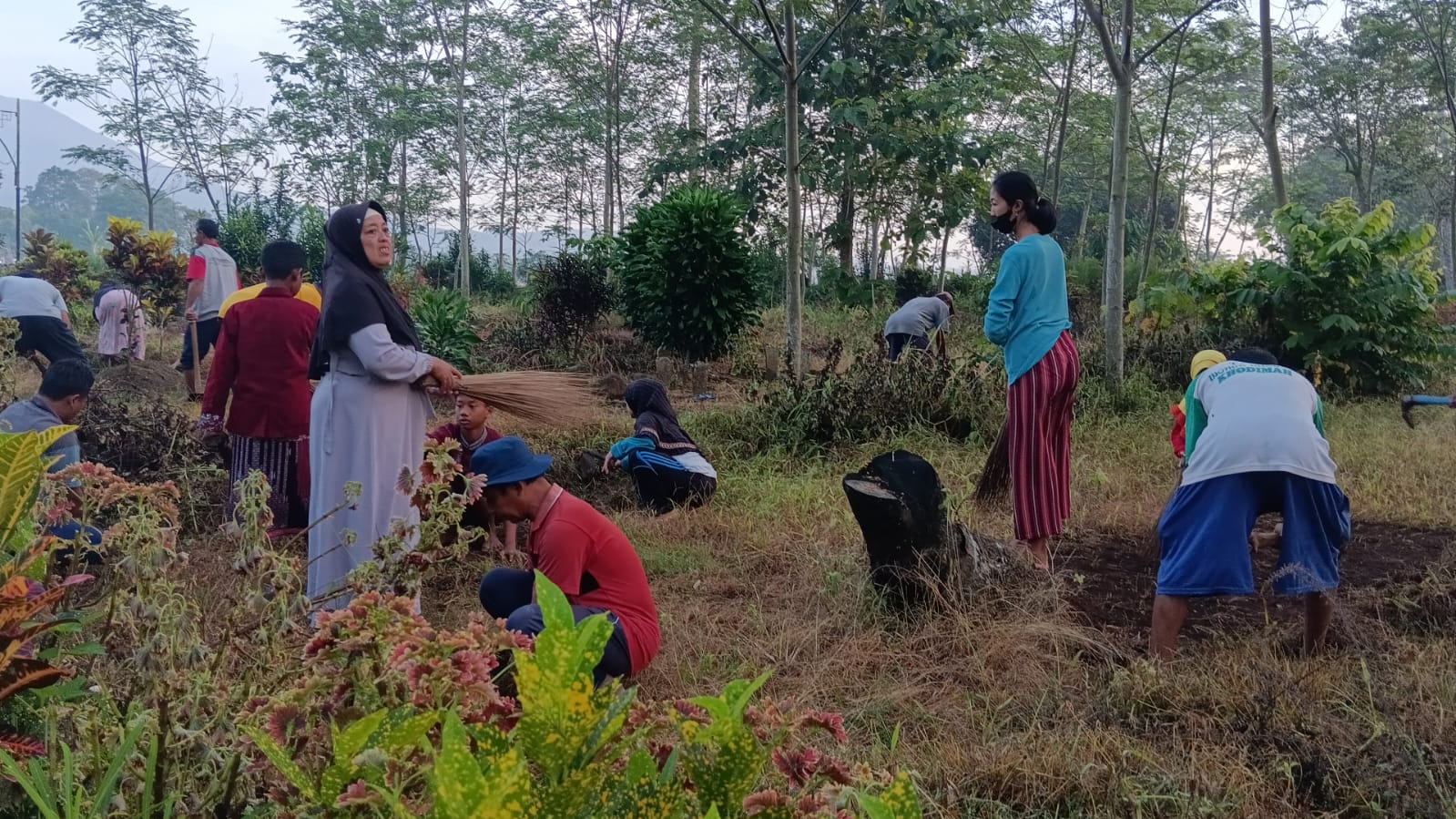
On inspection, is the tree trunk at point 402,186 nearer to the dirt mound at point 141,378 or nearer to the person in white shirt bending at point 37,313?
the dirt mound at point 141,378

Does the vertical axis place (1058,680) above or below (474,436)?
below

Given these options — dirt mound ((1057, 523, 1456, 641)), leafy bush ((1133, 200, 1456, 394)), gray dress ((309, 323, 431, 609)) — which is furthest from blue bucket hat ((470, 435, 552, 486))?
leafy bush ((1133, 200, 1456, 394))

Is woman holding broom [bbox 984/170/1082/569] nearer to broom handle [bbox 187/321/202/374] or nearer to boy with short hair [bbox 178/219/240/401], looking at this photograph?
boy with short hair [bbox 178/219/240/401]

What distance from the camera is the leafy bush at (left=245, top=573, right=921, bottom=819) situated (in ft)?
2.94

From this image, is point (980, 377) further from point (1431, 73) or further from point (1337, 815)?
point (1431, 73)

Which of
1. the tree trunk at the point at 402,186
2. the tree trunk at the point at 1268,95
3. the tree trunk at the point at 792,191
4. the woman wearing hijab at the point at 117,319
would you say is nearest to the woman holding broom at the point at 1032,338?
the tree trunk at the point at 792,191

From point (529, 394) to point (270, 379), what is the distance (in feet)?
3.47

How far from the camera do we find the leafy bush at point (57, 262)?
14.2 meters

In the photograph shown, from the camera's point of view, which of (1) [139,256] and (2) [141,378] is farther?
(2) [141,378]

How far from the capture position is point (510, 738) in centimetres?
100

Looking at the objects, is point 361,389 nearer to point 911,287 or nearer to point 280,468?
point 280,468

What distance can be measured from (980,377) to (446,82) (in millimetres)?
17558

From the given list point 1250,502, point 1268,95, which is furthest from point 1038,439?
point 1268,95

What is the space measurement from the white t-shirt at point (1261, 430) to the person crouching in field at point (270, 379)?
Answer: 3.29 metres
